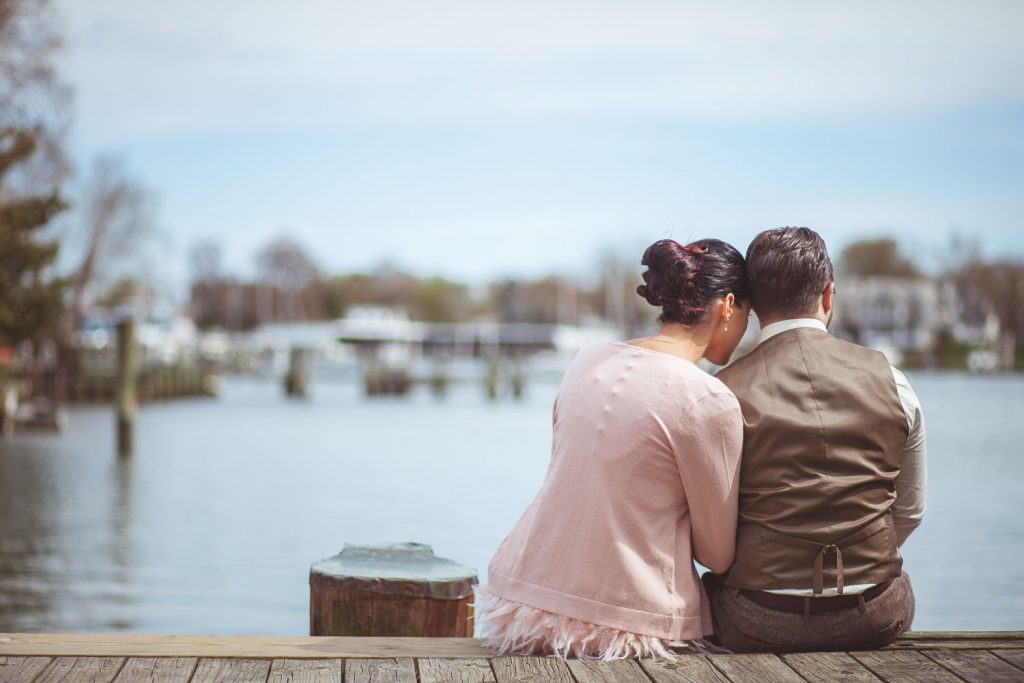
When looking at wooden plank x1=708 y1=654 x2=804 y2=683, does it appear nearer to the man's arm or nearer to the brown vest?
the brown vest

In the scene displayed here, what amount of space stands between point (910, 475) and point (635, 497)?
79cm

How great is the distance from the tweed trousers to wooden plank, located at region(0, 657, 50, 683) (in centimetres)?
185

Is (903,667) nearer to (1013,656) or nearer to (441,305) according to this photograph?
(1013,656)

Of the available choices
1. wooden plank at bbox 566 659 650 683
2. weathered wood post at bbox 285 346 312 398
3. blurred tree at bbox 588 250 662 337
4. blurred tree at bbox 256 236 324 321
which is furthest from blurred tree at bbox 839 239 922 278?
wooden plank at bbox 566 659 650 683

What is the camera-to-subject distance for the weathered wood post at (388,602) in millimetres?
4410

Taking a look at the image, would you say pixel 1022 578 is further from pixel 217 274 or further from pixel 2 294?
pixel 217 274

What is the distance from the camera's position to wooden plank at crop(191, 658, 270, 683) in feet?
10.6

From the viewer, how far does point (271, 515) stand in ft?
59.2

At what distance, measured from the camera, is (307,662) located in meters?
3.39

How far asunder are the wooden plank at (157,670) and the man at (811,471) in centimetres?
147

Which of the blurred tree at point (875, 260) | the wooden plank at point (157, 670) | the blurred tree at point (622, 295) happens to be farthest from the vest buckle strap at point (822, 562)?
the blurred tree at point (875, 260)

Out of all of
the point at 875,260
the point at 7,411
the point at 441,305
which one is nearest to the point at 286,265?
the point at 441,305

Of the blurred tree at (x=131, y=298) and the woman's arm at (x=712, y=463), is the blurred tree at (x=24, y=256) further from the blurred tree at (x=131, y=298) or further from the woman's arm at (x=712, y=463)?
the blurred tree at (x=131, y=298)

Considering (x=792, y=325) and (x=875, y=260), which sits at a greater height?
(x=875, y=260)
